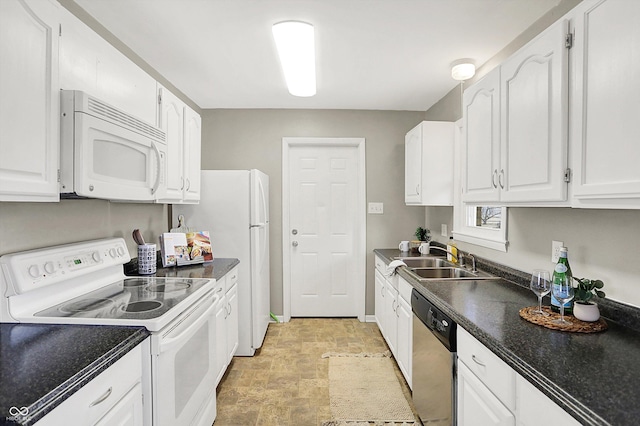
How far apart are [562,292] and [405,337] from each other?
128 cm

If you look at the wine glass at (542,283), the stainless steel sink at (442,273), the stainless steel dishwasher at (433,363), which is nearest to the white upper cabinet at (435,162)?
the stainless steel sink at (442,273)

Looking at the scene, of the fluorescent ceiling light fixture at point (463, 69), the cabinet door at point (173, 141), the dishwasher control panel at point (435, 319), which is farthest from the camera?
the fluorescent ceiling light fixture at point (463, 69)

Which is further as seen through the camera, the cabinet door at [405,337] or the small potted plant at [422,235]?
the small potted plant at [422,235]

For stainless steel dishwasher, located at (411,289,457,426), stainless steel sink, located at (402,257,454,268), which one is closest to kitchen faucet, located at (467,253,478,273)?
stainless steel sink, located at (402,257,454,268)

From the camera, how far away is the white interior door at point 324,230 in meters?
4.07

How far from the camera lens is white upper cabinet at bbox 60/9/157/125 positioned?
138cm

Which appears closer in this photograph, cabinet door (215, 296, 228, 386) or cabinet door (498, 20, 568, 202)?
cabinet door (498, 20, 568, 202)

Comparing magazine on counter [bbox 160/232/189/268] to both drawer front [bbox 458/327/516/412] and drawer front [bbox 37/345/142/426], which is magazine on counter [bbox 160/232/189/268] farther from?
drawer front [bbox 458/327/516/412]

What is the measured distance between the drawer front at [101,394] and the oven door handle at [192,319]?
0.13 meters

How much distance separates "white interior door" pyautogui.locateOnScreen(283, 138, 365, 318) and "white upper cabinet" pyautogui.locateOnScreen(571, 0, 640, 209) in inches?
111

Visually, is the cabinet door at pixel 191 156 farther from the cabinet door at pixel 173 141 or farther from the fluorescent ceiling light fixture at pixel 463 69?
the fluorescent ceiling light fixture at pixel 463 69

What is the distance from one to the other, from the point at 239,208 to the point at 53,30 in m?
1.91

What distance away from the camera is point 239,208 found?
3062mm

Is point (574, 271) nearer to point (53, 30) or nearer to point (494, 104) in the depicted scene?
point (494, 104)
